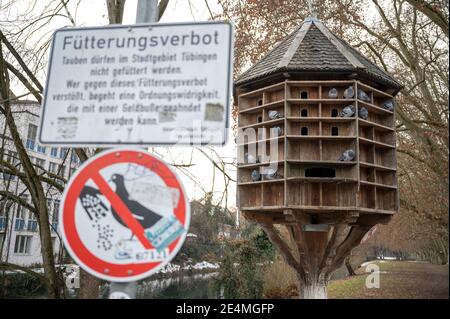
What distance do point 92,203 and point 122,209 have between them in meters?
0.12

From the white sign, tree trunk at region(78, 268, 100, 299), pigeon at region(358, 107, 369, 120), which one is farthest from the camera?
pigeon at region(358, 107, 369, 120)

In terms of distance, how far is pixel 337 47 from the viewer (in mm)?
6707

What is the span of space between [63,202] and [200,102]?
625 millimetres

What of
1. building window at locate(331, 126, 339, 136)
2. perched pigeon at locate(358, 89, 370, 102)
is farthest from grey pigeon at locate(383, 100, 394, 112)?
building window at locate(331, 126, 339, 136)

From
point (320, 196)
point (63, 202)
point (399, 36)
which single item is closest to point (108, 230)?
point (63, 202)

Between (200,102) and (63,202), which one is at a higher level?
(200,102)

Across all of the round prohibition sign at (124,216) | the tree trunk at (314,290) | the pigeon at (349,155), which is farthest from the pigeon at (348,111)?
the round prohibition sign at (124,216)

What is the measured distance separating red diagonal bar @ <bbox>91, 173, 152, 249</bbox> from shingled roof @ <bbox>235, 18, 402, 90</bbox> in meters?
5.00

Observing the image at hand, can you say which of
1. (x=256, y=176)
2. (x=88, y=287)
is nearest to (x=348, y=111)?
(x=256, y=176)

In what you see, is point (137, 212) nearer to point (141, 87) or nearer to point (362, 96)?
point (141, 87)

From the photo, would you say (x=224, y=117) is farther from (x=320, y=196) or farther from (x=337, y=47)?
(x=337, y=47)

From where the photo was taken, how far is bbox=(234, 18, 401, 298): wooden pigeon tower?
5.83 meters

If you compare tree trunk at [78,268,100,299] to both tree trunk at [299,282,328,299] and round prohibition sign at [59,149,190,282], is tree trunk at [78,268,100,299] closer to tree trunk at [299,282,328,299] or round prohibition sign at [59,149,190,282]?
tree trunk at [299,282,328,299]
